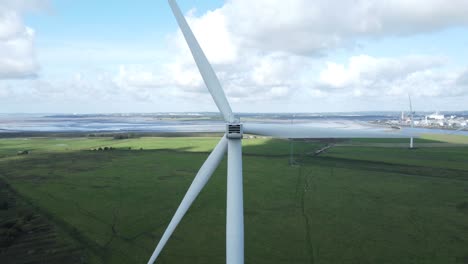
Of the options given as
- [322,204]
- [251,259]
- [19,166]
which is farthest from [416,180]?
[19,166]

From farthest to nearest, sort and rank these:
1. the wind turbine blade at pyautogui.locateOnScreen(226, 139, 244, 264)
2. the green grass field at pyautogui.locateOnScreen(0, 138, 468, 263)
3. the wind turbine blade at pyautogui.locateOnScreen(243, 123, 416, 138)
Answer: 1. the green grass field at pyautogui.locateOnScreen(0, 138, 468, 263)
2. the wind turbine blade at pyautogui.locateOnScreen(243, 123, 416, 138)
3. the wind turbine blade at pyautogui.locateOnScreen(226, 139, 244, 264)

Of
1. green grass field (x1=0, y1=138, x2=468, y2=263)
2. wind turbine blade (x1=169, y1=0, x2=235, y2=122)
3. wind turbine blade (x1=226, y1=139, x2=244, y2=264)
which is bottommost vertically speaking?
green grass field (x1=0, y1=138, x2=468, y2=263)

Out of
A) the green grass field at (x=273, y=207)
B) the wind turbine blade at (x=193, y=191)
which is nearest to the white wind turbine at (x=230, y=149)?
the wind turbine blade at (x=193, y=191)

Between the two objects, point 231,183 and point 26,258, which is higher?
point 231,183

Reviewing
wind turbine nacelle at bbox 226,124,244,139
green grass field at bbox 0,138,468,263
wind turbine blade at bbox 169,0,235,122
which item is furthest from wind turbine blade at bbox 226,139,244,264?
green grass field at bbox 0,138,468,263

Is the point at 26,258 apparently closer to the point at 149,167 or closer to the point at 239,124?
the point at 239,124

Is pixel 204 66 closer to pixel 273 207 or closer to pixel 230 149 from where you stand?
pixel 230 149

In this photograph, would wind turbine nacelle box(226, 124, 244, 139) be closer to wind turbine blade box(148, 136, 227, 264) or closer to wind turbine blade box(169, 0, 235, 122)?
wind turbine blade box(148, 136, 227, 264)
